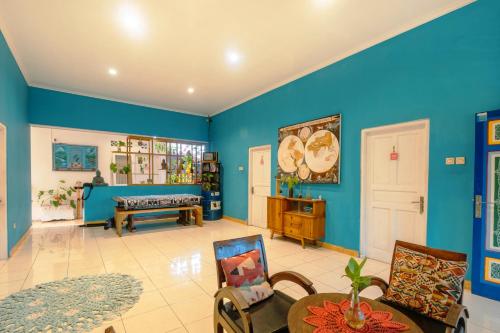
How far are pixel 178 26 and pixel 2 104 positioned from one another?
10.3 ft

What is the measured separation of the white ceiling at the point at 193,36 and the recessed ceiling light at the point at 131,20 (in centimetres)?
2

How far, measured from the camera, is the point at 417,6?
10.2 ft

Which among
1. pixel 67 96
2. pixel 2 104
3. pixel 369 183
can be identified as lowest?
pixel 369 183

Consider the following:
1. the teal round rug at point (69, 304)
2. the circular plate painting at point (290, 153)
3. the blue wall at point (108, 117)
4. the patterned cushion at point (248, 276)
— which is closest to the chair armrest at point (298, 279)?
the patterned cushion at point (248, 276)

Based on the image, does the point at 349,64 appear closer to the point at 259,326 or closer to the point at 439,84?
the point at 439,84

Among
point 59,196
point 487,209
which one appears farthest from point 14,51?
point 487,209

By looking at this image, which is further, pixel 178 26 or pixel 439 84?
pixel 178 26

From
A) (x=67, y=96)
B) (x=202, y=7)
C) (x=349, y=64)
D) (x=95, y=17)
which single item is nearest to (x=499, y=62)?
(x=349, y=64)

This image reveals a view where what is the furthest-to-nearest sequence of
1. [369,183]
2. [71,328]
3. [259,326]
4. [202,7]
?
1. [369,183]
2. [202,7]
3. [71,328]
4. [259,326]

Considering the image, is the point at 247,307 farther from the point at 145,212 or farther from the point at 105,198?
the point at 105,198

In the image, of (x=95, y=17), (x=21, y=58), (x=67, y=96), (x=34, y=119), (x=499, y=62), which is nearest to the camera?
(x=499, y=62)

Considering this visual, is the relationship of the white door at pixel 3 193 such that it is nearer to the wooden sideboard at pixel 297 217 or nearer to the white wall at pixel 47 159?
the white wall at pixel 47 159

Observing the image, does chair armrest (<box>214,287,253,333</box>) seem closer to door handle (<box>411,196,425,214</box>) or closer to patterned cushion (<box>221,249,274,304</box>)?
patterned cushion (<box>221,249,274,304</box>)

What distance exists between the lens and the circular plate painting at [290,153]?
515 cm
